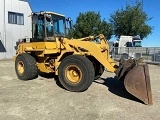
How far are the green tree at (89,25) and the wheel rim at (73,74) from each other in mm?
28634

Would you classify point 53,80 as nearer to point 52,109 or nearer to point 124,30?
point 52,109

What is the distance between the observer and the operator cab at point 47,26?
1036 centimetres

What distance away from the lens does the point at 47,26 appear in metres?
10.4

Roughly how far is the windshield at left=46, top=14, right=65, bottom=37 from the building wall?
51.0 feet

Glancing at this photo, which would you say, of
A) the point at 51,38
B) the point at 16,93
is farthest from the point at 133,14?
the point at 16,93

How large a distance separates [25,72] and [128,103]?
15.8 feet

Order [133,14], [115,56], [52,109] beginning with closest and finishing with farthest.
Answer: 1. [52,109]
2. [115,56]
3. [133,14]

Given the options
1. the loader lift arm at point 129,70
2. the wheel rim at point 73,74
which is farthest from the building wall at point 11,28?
the wheel rim at point 73,74

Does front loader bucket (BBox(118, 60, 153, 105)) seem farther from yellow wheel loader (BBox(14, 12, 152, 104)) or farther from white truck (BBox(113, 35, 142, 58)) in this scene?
white truck (BBox(113, 35, 142, 58))

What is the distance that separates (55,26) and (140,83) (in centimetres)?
476

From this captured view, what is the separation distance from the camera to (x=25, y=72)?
34.8ft

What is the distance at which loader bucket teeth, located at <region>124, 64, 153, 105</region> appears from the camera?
24.0ft

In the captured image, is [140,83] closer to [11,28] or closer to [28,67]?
[28,67]

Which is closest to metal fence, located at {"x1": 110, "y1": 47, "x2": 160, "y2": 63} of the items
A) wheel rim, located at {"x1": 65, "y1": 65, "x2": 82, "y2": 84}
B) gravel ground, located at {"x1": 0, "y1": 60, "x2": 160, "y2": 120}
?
gravel ground, located at {"x1": 0, "y1": 60, "x2": 160, "y2": 120}
